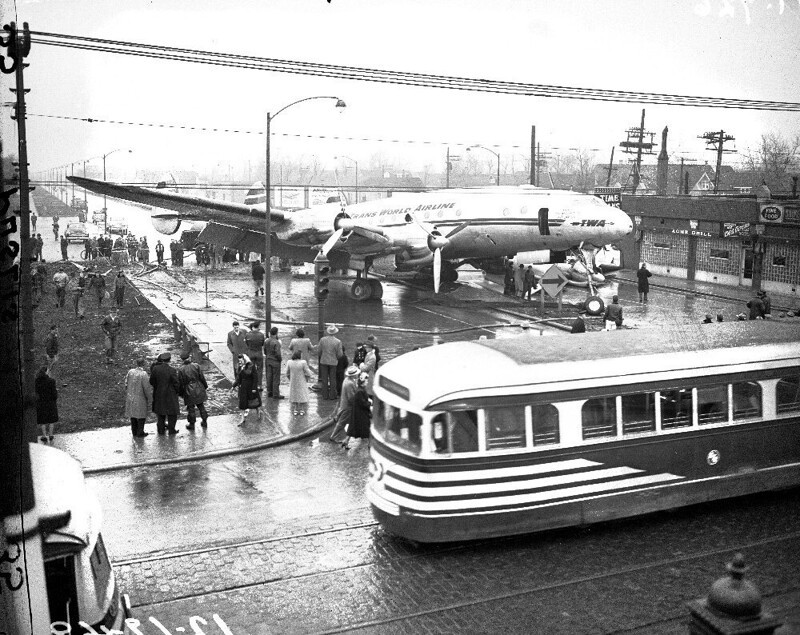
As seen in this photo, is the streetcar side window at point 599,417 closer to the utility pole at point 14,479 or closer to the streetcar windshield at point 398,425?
the streetcar windshield at point 398,425

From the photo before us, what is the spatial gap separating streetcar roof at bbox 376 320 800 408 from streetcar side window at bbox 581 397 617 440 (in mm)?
247

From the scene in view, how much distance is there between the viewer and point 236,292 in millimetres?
35594

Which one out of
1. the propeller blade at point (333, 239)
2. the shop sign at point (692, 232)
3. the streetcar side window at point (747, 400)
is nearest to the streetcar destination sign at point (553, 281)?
the propeller blade at point (333, 239)

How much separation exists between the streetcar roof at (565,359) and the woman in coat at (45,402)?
6552 millimetres

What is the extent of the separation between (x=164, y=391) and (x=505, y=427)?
7.80 metres

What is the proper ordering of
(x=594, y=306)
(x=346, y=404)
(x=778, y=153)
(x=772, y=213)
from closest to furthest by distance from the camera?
(x=346, y=404) < (x=778, y=153) < (x=594, y=306) < (x=772, y=213)

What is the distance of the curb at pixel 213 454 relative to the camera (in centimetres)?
1425

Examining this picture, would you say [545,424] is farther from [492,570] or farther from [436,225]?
[436,225]

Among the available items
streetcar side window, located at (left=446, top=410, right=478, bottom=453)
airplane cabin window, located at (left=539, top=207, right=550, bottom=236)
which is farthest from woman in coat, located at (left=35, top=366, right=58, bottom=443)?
airplane cabin window, located at (left=539, top=207, right=550, bottom=236)

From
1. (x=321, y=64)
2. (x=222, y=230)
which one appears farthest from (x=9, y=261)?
(x=222, y=230)

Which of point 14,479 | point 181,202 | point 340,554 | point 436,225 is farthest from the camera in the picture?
point 436,225

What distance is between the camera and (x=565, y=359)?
1106cm

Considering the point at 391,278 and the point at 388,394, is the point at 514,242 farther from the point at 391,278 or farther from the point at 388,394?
the point at 388,394

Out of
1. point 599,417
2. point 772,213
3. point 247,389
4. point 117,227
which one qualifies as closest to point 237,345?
point 247,389
